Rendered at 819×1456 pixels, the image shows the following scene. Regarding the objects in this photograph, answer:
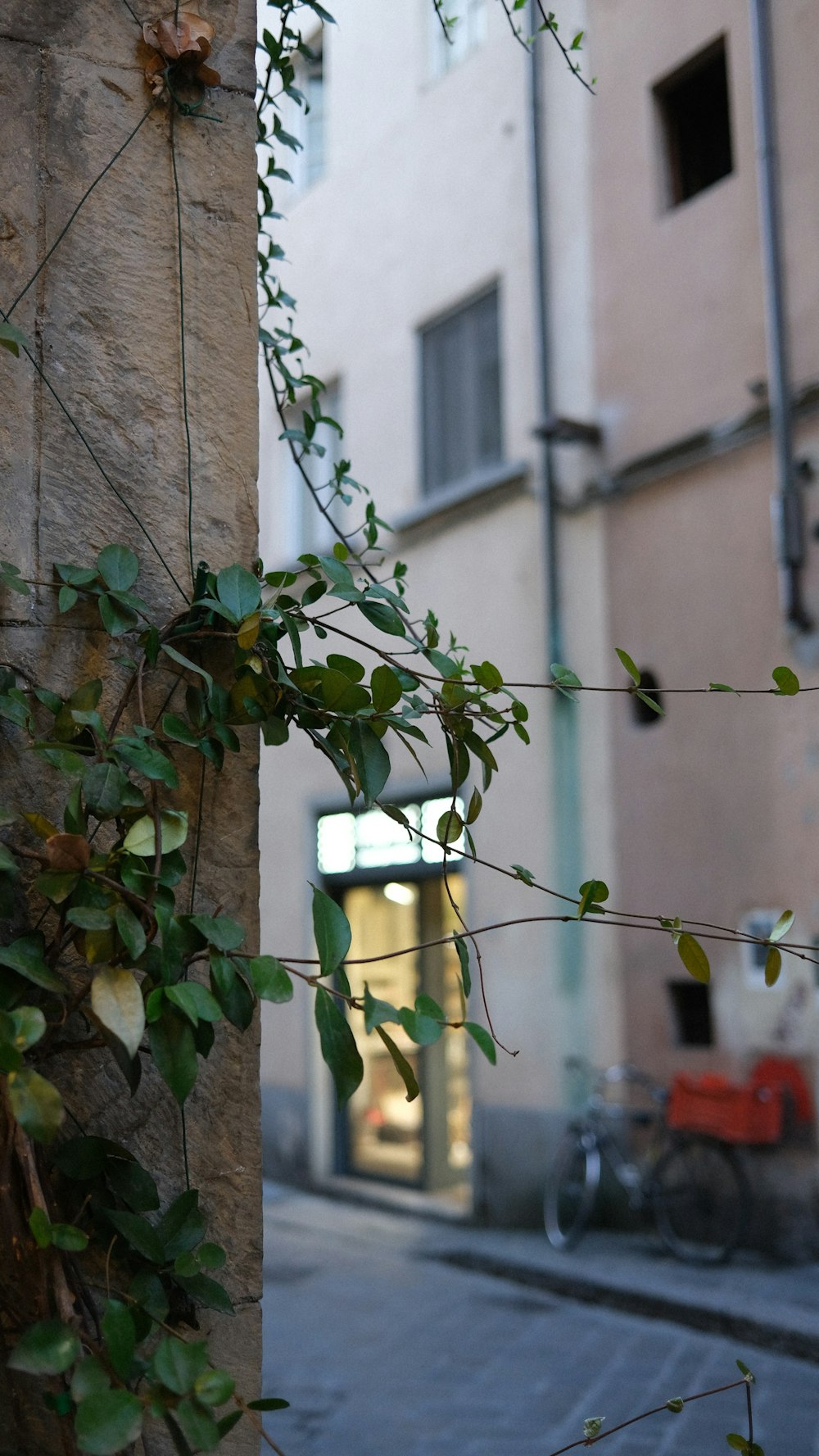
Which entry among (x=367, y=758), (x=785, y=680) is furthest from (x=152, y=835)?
(x=785, y=680)

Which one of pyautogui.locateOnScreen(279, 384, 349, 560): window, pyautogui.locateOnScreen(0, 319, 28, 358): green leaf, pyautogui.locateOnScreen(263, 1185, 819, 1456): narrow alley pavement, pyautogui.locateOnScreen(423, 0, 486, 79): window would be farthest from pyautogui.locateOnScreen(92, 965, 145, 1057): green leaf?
pyautogui.locateOnScreen(423, 0, 486, 79): window

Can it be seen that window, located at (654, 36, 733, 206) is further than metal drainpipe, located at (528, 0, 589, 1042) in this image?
No

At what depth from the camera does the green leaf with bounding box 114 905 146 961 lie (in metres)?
1.25

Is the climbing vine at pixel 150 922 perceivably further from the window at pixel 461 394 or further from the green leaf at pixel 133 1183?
the window at pixel 461 394

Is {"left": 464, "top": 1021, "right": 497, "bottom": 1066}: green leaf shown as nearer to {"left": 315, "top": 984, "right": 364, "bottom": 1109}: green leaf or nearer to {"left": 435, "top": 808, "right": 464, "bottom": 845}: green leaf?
{"left": 315, "top": 984, "right": 364, "bottom": 1109}: green leaf

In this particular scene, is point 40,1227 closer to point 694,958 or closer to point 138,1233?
point 138,1233

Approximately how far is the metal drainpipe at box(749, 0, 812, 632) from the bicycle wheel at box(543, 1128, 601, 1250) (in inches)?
126

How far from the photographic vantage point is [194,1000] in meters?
1.25

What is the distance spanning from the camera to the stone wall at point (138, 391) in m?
1.61

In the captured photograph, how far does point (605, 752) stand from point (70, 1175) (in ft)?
24.0

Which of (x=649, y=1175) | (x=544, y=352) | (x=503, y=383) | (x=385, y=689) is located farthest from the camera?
(x=503, y=383)

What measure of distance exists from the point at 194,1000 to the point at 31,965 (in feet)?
0.53

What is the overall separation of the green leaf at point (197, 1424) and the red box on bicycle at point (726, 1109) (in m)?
6.40

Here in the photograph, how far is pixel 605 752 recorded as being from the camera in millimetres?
8586
